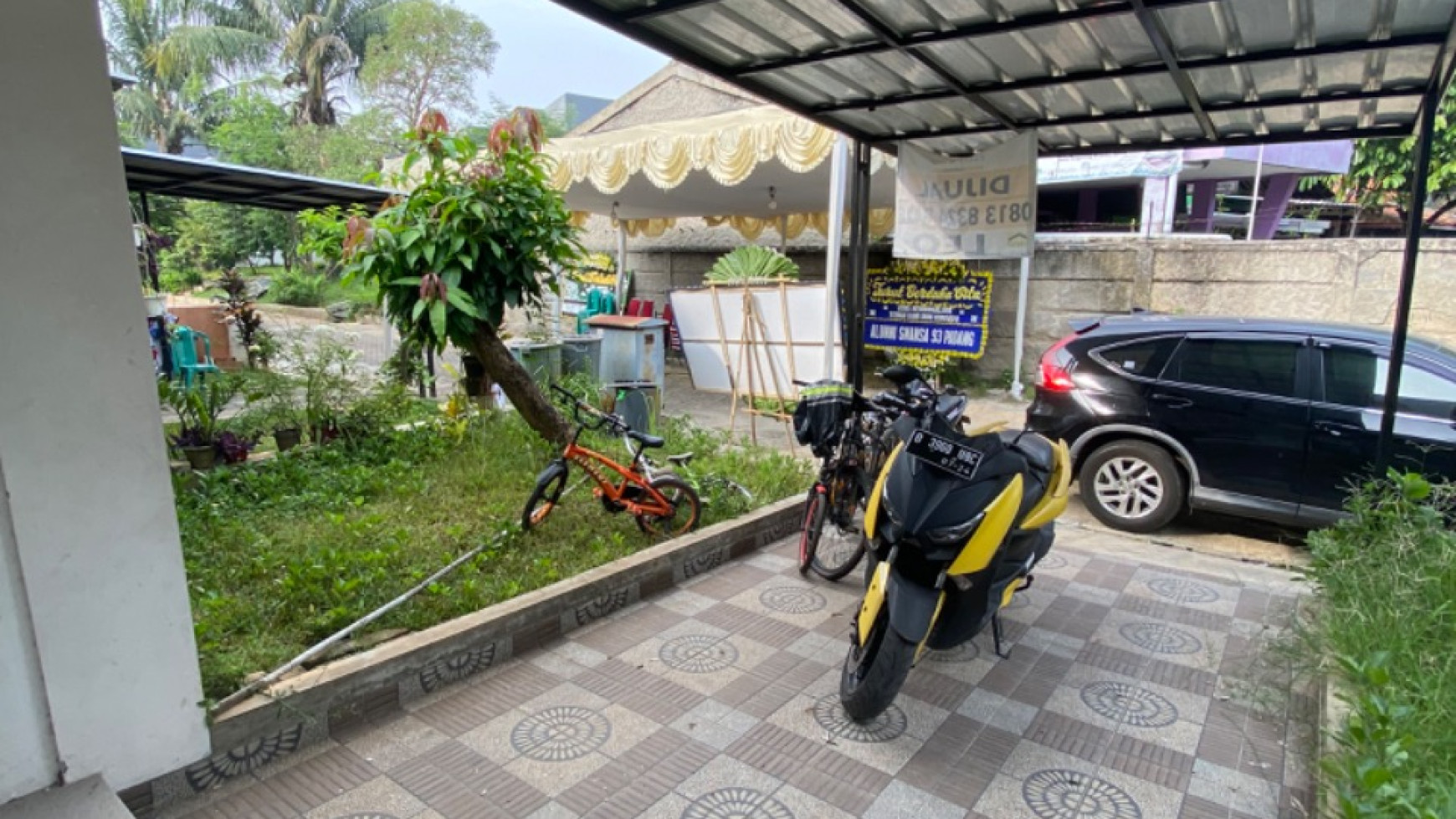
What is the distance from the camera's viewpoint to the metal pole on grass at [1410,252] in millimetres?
3525

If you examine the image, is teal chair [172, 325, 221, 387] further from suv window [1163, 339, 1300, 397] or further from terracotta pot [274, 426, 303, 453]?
suv window [1163, 339, 1300, 397]

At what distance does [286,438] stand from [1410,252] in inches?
262

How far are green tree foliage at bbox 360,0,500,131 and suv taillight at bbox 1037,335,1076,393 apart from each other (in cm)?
2335

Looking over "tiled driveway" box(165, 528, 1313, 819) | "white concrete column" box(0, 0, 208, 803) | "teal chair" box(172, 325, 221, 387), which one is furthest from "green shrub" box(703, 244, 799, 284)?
"teal chair" box(172, 325, 221, 387)

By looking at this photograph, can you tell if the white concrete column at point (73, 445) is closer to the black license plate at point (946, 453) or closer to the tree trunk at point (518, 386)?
the black license plate at point (946, 453)

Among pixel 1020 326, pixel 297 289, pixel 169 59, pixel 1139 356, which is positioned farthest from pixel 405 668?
pixel 169 59

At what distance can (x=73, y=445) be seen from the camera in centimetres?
191

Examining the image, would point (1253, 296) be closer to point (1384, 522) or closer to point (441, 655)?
point (1384, 522)

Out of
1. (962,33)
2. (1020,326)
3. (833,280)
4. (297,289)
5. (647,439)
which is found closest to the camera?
(962,33)

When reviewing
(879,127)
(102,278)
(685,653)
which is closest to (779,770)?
(685,653)

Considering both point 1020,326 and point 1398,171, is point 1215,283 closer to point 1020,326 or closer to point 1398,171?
point 1020,326

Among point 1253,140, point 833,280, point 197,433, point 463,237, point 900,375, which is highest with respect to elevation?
point 1253,140

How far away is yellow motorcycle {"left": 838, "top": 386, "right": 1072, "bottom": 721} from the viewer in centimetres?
249

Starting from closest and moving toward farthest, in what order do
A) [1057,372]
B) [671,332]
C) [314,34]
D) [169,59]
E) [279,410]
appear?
[1057,372] < [279,410] < [671,332] < [169,59] < [314,34]
